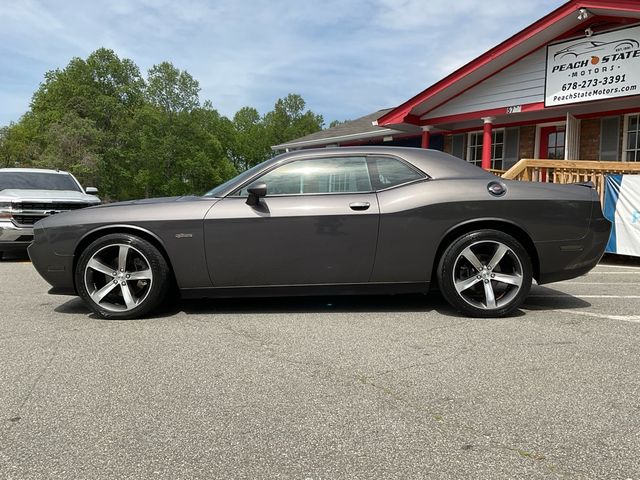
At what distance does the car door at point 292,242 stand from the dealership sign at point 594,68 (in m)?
9.17

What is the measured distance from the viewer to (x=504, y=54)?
12148 millimetres

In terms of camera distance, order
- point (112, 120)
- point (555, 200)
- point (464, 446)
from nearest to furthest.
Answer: point (464, 446) < point (555, 200) < point (112, 120)

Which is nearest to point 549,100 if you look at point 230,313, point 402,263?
point 402,263

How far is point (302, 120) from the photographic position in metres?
69.9

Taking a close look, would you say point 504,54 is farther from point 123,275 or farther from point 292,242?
point 123,275

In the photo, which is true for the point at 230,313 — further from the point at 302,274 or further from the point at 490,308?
the point at 490,308

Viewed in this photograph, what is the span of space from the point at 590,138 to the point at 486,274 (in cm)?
1046

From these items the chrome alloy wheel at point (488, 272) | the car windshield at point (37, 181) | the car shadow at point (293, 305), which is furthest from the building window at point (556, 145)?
the car windshield at point (37, 181)

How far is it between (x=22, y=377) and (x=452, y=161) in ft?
12.0

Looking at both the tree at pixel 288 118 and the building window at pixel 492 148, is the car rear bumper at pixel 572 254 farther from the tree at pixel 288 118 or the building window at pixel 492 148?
the tree at pixel 288 118

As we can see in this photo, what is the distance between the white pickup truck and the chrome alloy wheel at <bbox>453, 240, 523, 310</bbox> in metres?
7.67

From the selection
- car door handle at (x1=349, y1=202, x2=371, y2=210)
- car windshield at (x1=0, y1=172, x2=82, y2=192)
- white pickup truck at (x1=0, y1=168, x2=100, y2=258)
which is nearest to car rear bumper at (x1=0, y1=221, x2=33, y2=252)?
white pickup truck at (x1=0, y1=168, x2=100, y2=258)

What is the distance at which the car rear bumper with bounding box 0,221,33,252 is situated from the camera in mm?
8844

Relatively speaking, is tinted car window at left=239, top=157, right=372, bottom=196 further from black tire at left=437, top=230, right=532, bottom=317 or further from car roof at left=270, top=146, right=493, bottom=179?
black tire at left=437, top=230, right=532, bottom=317
